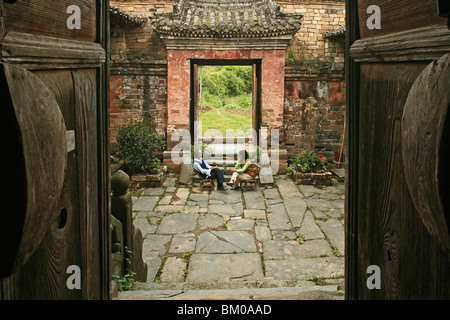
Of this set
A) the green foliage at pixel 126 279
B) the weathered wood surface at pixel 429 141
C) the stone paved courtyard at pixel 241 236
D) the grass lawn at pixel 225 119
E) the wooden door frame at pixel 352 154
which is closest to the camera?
the weathered wood surface at pixel 429 141

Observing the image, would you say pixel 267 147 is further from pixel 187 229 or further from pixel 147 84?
pixel 187 229

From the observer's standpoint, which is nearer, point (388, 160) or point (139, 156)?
point (388, 160)

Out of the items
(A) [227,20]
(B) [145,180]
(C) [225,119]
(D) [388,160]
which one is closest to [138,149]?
(B) [145,180]

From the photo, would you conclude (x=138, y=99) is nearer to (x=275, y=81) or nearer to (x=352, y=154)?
(x=275, y=81)

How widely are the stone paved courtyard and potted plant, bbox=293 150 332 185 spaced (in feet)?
0.90

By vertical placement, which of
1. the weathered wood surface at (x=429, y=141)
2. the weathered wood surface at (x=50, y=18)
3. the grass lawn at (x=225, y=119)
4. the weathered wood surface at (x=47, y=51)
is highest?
A: the grass lawn at (x=225, y=119)

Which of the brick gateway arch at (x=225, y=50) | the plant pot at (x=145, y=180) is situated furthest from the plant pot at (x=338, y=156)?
the plant pot at (x=145, y=180)

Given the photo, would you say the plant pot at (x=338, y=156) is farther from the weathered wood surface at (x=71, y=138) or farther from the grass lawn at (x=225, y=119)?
the weathered wood surface at (x=71, y=138)

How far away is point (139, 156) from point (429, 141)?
8.80 metres

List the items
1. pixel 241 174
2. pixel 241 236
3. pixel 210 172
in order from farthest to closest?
1. pixel 210 172
2. pixel 241 174
3. pixel 241 236

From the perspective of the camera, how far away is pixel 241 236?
21.0 ft

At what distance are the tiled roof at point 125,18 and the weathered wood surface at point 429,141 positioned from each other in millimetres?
9972

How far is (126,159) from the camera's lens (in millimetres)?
9492

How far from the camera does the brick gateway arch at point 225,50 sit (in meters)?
10.5
